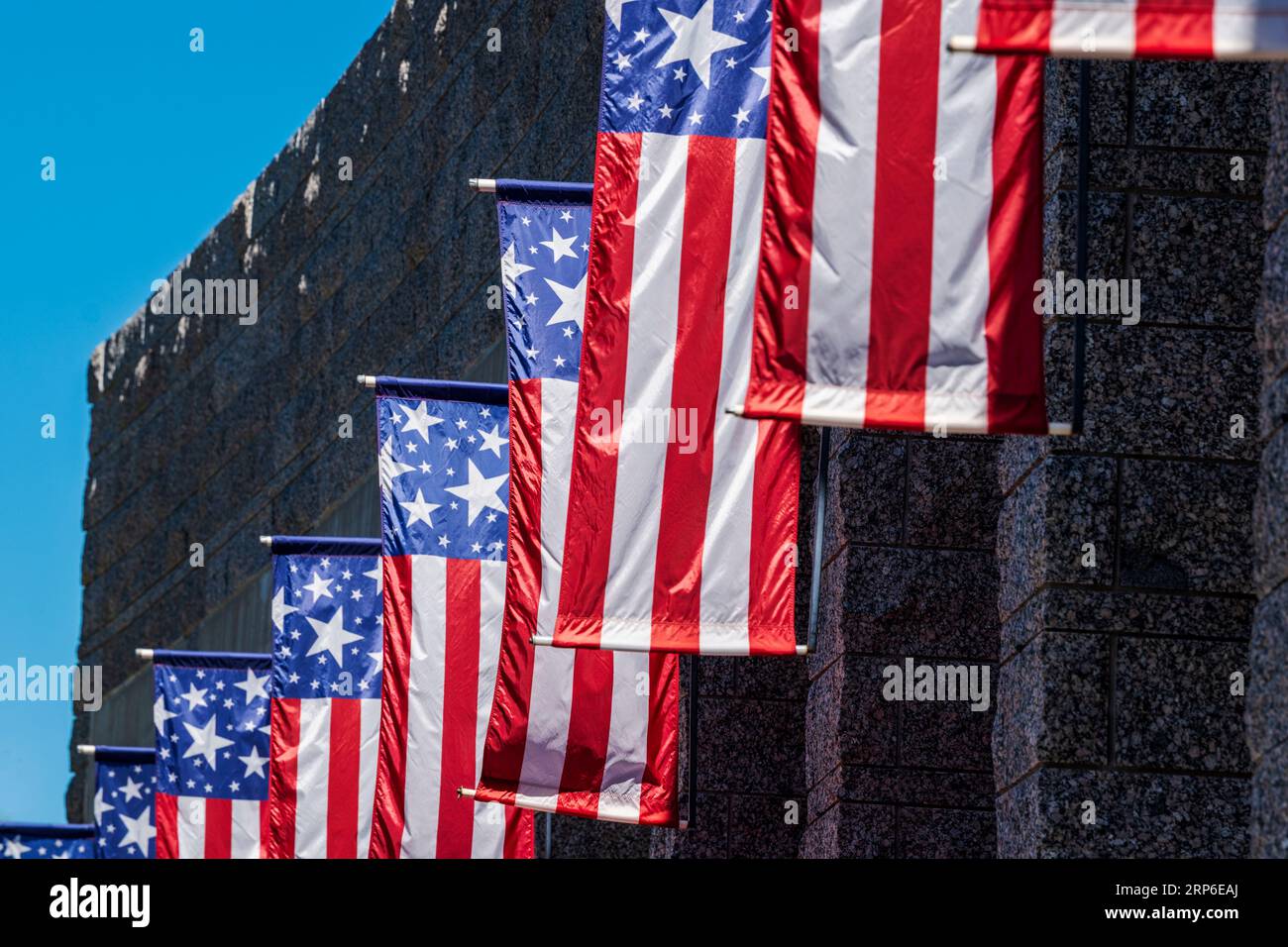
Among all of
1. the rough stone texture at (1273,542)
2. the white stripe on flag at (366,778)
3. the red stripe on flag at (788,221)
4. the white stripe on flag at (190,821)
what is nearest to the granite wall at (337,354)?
the white stripe on flag at (366,778)

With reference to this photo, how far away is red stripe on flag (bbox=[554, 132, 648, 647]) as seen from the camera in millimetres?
9672

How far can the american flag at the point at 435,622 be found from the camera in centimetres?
1276

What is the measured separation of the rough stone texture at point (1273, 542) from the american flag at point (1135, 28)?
7.77 ft

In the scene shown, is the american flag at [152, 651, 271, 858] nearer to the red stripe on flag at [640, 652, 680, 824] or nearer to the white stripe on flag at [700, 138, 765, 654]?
the red stripe on flag at [640, 652, 680, 824]

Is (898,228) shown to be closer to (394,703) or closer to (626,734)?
(626,734)

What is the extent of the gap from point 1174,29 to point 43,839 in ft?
62.9

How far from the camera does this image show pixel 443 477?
12945 mm

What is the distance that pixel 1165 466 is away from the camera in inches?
342

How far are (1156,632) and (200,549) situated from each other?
20516mm

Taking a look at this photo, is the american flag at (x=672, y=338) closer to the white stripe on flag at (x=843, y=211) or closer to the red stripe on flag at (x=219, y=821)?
the white stripe on flag at (x=843, y=211)

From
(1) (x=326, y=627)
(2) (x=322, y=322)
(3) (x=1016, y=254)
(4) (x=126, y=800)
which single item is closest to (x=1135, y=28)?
(3) (x=1016, y=254)
